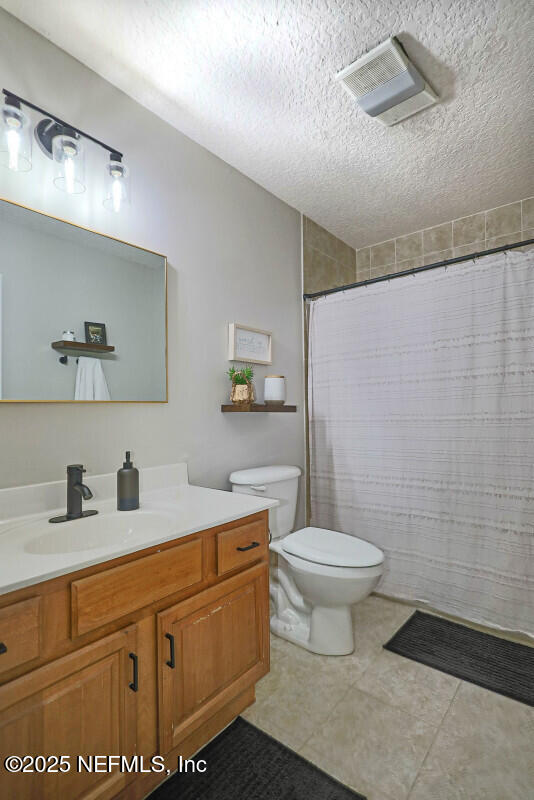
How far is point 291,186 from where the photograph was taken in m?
2.34

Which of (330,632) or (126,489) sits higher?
(126,489)

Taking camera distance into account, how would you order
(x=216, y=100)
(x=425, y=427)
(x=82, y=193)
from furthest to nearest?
(x=425, y=427)
(x=216, y=100)
(x=82, y=193)

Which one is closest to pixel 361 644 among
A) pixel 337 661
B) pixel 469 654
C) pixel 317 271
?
pixel 337 661

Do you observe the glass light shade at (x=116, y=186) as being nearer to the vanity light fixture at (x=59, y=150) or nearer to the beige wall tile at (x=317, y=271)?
the vanity light fixture at (x=59, y=150)

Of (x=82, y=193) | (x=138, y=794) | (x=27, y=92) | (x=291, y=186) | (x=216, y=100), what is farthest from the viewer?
(x=291, y=186)

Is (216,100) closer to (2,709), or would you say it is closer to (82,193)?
(82,193)

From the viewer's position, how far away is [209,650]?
128cm

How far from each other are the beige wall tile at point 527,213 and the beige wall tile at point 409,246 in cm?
61

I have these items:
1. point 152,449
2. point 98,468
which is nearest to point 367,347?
point 152,449

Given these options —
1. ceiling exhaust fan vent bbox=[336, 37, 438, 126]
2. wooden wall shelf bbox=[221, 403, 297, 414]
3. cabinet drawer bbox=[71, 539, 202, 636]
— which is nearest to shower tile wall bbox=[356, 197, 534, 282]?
ceiling exhaust fan vent bbox=[336, 37, 438, 126]

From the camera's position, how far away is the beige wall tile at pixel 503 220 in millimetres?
2510

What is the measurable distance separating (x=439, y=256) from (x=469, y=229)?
232mm

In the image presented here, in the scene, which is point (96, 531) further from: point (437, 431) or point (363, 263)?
point (363, 263)

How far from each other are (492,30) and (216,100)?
1028 millimetres
